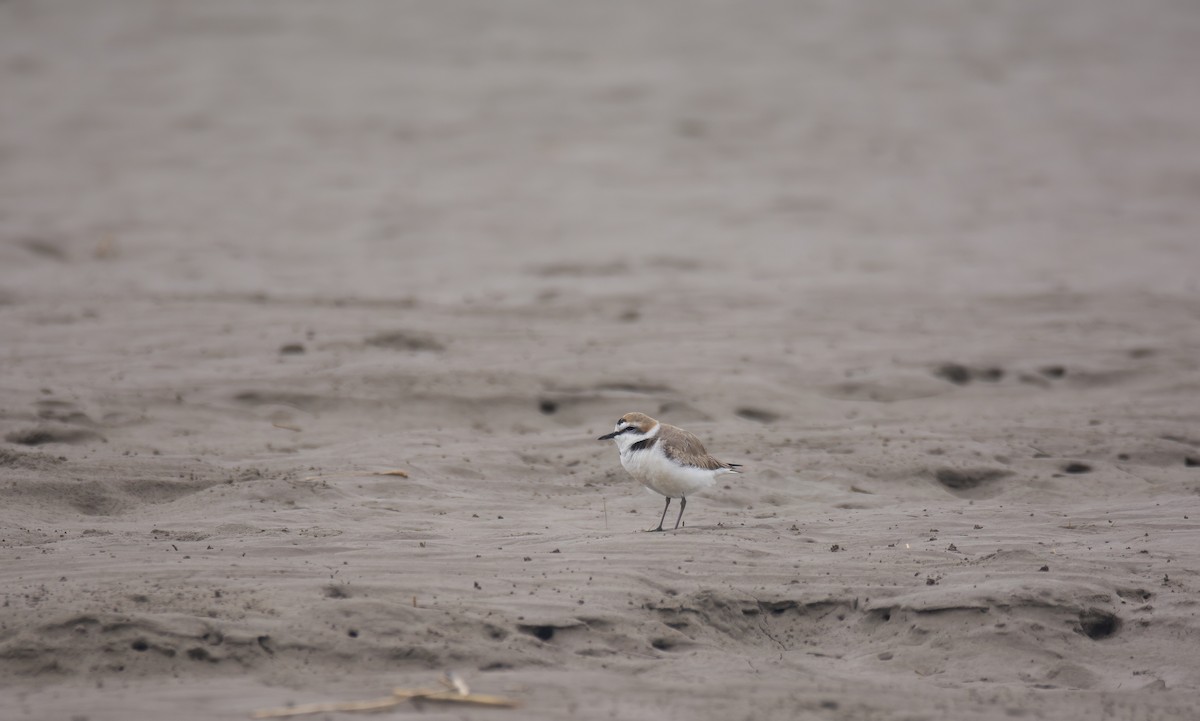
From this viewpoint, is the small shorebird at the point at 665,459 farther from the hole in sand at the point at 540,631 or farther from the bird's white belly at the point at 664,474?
the hole in sand at the point at 540,631

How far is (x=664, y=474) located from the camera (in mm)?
7023

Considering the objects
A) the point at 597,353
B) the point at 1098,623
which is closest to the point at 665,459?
the point at 1098,623

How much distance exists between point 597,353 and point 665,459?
11.6ft

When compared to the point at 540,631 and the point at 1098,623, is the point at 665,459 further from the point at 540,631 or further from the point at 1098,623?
the point at 1098,623

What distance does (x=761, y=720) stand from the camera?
16.4 ft

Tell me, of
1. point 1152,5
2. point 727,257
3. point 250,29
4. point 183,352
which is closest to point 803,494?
point 183,352

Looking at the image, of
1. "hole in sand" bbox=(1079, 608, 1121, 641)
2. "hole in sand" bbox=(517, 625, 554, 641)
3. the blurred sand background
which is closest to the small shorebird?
the blurred sand background

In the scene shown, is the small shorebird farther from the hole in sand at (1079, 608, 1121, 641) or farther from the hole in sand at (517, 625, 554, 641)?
the hole in sand at (1079, 608, 1121, 641)

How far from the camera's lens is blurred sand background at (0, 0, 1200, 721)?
18.2 ft

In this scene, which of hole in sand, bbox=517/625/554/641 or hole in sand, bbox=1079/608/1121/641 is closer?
hole in sand, bbox=517/625/554/641

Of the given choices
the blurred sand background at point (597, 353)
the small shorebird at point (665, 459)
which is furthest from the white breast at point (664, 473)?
the blurred sand background at point (597, 353)

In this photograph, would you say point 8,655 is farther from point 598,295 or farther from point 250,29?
point 250,29

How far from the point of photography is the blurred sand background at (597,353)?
555 cm

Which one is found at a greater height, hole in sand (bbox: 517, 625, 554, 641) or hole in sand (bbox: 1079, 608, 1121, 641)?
hole in sand (bbox: 1079, 608, 1121, 641)
